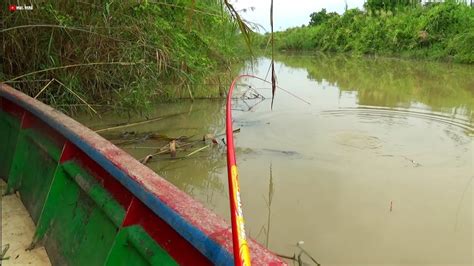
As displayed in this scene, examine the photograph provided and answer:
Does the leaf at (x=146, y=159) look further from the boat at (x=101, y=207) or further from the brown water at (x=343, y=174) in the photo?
the boat at (x=101, y=207)

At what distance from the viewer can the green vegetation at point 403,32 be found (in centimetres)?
1505

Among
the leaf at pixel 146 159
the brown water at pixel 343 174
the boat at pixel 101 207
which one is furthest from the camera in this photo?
the leaf at pixel 146 159

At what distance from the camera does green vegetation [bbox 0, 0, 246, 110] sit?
12.9 ft

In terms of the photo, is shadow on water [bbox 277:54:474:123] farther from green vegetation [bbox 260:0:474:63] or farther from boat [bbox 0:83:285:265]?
boat [bbox 0:83:285:265]

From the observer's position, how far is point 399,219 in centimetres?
257

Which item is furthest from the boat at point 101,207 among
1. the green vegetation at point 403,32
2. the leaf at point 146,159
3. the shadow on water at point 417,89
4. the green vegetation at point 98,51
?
the green vegetation at point 403,32

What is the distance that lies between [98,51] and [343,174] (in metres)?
2.73

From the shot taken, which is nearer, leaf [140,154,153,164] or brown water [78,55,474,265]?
brown water [78,55,474,265]

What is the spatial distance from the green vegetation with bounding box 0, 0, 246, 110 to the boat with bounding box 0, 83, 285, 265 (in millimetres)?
1240

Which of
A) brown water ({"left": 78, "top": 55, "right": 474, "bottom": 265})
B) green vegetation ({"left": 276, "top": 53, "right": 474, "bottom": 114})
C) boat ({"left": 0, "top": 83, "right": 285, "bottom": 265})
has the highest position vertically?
boat ({"left": 0, "top": 83, "right": 285, "bottom": 265})

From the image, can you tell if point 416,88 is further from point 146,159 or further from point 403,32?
point 403,32

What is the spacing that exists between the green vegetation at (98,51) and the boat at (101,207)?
1240 mm

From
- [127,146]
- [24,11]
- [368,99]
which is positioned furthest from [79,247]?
[368,99]

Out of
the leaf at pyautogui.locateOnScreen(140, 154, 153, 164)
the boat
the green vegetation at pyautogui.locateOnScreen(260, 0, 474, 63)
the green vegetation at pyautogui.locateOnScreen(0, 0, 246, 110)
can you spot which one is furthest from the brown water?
the green vegetation at pyautogui.locateOnScreen(260, 0, 474, 63)
